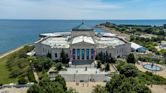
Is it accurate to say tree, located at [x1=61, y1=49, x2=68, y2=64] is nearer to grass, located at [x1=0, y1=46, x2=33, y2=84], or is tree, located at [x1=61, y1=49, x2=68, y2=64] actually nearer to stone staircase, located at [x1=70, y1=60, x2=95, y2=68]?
stone staircase, located at [x1=70, y1=60, x2=95, y2=68]

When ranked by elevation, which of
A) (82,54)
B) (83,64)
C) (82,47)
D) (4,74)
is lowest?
(4,74)

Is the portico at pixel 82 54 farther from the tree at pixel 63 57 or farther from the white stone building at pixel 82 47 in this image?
the tree at pixel 63 57

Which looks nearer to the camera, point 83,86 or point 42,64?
point 83,86

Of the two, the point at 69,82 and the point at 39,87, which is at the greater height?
the point at 39,87

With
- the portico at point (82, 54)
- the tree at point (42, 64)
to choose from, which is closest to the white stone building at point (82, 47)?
the portico at point (82, 54)

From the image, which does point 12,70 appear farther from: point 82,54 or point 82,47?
point 82,47

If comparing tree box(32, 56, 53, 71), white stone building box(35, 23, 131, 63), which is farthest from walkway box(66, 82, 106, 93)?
white stone building box(35, 23, 131, 63)

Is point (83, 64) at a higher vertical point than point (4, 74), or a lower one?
higher

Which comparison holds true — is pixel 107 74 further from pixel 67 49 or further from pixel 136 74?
pixel 67 49

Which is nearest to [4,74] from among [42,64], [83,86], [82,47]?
[42,64]

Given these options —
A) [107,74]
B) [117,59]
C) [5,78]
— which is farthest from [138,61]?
[5,78]

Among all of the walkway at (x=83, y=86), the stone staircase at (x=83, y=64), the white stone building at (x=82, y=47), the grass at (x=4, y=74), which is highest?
the white stone building at (x=82, y=47)
